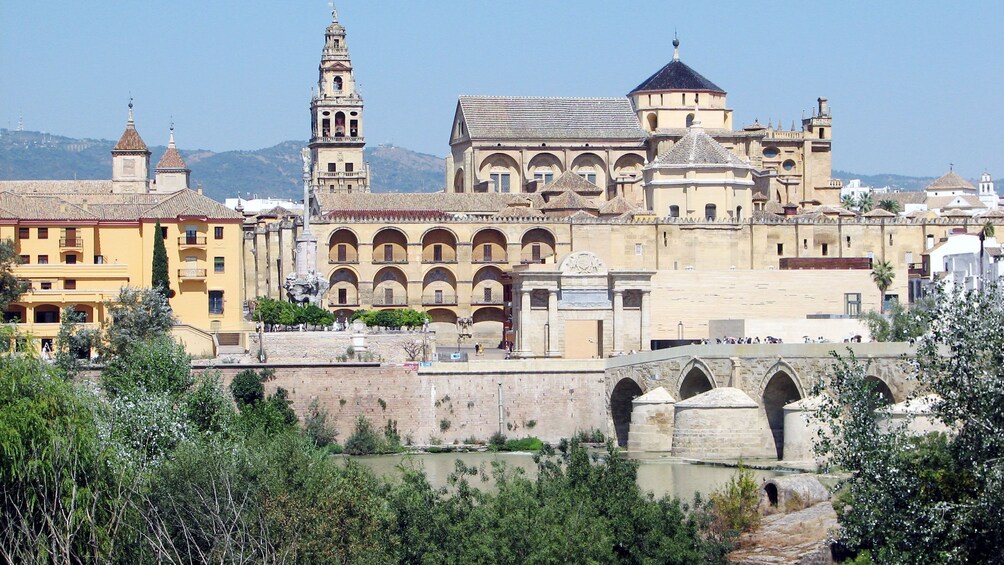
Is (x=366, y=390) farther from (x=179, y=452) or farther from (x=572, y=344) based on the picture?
(x=179, y=452)

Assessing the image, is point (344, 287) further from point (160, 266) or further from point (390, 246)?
point (160, 266)

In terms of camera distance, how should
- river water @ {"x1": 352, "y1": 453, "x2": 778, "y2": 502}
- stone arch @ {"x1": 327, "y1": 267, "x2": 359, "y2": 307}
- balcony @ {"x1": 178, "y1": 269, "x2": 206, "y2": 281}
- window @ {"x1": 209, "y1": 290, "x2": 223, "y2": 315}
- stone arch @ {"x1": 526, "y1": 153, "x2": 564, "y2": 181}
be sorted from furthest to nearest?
stone arch @ {"x1": 526, "y1": 153, "x2": 564, "y2": 181}, stone arch @ {"x1": 327, "y1": 267, "x2": 359, "y2": 307}, window @ {"x1": 209, "y1": 290, "x2": 223, "y2": 315}, balcony @ {"x1": 178, "y1": 269, "x2": 206, "y2": 281}, river water @ {"x1": 352, "y1": 453, "x2": 778, "y2": 502}

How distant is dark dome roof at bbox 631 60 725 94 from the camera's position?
95.4 m

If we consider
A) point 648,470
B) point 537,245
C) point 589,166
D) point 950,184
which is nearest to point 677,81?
point 589,166

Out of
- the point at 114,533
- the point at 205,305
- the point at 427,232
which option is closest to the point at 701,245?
the point at 427,232

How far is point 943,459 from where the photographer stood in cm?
3148

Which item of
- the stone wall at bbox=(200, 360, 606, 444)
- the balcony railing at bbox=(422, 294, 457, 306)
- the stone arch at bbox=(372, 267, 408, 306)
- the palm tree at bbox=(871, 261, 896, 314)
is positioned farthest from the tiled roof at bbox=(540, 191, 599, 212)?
the stone wall at bbox=(200, 360, 606, 444)

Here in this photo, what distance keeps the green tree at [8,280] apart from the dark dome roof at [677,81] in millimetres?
41616

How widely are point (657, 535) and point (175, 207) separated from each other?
3755cm

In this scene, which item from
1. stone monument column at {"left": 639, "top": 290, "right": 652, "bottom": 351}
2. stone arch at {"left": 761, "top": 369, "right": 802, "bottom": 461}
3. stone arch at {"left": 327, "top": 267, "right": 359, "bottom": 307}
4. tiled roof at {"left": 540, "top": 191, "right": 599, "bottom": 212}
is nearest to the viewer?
stone arch at {"left": 761, "top": 369, "right": 802, "bottom": 461}

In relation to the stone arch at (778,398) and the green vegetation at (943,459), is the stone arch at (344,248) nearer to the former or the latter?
the stone arch at (778,398)

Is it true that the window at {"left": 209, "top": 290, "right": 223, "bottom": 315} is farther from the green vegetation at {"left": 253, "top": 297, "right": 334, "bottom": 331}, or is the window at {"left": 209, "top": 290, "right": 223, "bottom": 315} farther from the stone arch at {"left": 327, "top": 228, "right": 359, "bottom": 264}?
the stone arch at {"left": 327, "top": 228, "right": 359, "bottom": 264}

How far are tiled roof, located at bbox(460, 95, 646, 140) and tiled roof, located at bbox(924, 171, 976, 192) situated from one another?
60745 mm

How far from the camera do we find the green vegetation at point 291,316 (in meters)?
67.6
